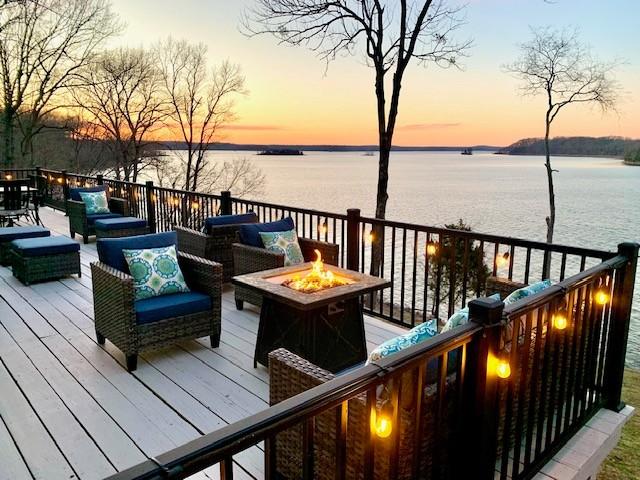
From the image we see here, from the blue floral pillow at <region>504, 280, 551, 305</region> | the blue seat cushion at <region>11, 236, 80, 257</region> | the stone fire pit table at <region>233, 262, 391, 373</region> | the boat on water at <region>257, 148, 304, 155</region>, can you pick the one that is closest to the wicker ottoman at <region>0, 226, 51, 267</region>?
the blue seat cushion at <region>11, 236, 80, 257</region>

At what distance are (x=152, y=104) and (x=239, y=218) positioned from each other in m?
17.4

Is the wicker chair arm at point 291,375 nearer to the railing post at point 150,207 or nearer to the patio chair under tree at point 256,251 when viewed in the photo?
the patio chair under tree at point 256,251

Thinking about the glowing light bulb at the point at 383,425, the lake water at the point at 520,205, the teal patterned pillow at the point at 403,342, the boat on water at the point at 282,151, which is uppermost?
the boat on water at the point at 282,151

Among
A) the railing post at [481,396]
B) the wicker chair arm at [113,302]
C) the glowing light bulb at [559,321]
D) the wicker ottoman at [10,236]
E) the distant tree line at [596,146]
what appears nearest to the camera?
the railing post at [481,396]

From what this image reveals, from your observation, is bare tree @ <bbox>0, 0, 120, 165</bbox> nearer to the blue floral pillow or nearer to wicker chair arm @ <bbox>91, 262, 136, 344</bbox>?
wicker chair arm @ <bbox>91, 262, 136, 344</bbox>

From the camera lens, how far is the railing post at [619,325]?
281cm

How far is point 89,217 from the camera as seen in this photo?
777cm

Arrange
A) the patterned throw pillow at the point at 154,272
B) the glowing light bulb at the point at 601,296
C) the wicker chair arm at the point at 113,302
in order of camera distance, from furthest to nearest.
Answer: the patterned throw pillow at the point at 154,272 → the wicker chair arm at the point at 113,302 → the glowing light bulb at the point at 601,296

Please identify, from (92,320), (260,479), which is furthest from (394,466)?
(92,320)

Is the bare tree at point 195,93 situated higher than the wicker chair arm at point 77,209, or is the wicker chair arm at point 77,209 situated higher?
the bare tree at point 195,93

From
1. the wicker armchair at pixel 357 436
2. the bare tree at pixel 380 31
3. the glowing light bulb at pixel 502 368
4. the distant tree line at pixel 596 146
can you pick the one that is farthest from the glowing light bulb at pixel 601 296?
the distant tree line at pixel 596 146

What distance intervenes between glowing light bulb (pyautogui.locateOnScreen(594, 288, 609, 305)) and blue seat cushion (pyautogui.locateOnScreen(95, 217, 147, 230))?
641cm

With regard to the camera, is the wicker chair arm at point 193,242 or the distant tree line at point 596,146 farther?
the distant tree line at point 596,146

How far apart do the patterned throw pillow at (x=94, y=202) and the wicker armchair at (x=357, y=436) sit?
6748 mm
